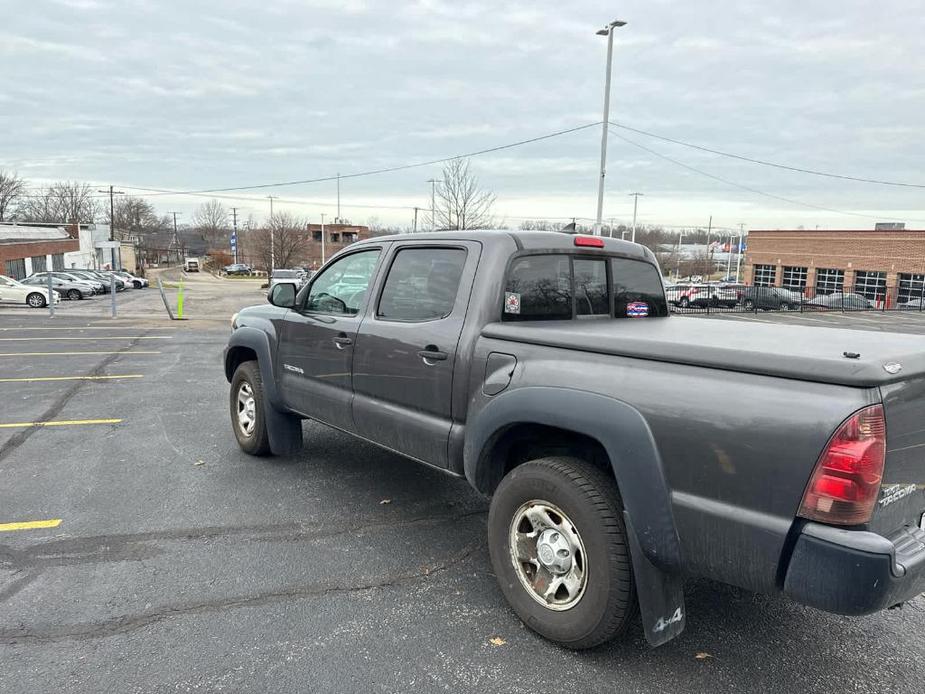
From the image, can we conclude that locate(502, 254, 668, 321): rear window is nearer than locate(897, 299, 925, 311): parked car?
Yes

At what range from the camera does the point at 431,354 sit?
352cm

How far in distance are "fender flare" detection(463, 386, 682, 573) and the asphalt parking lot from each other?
679 millimetres

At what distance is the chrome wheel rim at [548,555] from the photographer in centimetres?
280

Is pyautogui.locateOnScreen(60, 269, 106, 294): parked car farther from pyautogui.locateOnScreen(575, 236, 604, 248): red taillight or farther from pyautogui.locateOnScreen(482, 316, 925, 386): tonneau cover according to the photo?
pyautogui.locateOnScreen(482, 316, 925, 386): tonneau cover

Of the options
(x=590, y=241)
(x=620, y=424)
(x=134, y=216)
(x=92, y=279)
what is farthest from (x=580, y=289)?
(x=134, y=216)

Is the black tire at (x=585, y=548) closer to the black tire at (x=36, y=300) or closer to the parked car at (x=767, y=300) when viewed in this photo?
the black tire at (x=36, y=300)

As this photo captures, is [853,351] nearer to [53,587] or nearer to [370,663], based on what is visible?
[370,663]

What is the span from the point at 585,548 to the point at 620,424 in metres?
0.59

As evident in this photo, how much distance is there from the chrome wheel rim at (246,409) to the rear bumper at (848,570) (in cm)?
437

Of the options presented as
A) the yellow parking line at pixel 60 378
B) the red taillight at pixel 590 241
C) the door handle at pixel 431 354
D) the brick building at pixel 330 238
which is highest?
the brick building at pixel 330 238

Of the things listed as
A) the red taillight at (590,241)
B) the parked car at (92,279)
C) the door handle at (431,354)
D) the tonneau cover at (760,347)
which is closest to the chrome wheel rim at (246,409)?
the door handle at (431,354)

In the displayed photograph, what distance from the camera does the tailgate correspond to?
2.10 metres

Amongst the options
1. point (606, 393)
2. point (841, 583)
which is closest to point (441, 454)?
point (606, 393)

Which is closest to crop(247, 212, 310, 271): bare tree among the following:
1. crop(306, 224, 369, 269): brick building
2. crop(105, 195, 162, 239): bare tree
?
crop(306, 224, 369, 269): brick building
